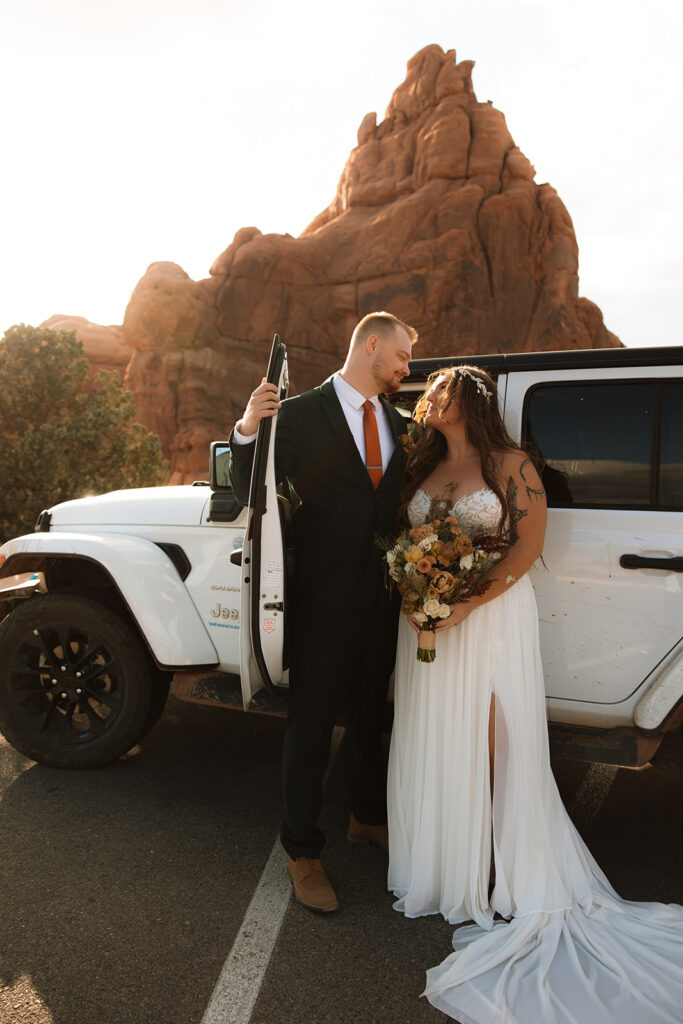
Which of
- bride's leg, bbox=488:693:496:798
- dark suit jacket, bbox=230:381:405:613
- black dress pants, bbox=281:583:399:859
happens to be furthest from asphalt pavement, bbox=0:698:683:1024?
dark suit jacket, bbox=230:381:405:613

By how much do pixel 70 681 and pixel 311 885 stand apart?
167 cm

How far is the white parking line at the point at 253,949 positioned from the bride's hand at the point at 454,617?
1.23 m

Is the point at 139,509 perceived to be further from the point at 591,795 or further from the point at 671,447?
the point at 591,795

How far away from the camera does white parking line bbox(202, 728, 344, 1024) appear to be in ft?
6.89

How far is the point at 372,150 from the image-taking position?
28781 mm

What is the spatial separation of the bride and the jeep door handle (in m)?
0.41

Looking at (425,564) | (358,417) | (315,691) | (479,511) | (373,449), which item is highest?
(358,417)

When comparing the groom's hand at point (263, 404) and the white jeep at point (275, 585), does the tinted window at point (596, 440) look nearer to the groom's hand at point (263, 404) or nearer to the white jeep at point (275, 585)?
the white jeep at point (275, 585)

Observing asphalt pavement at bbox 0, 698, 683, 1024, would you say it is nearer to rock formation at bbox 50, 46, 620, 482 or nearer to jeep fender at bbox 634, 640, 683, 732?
jeep fender at bbox 634, 640, 683, 732

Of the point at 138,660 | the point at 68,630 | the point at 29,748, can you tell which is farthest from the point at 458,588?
the point at 29,748

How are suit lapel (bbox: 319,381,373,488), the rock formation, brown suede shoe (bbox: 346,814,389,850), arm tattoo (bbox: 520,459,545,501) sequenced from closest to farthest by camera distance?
arm tattoo (bbox: 520,459,545,501), suit lapel (bbox: 319,381,373,488), brown suede shoe (bbox: 346,814,389,850), the rock formation

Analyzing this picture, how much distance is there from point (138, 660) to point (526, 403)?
7.40 feet

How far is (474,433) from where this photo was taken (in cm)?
276

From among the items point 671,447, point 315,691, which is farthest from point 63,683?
point 671,447
